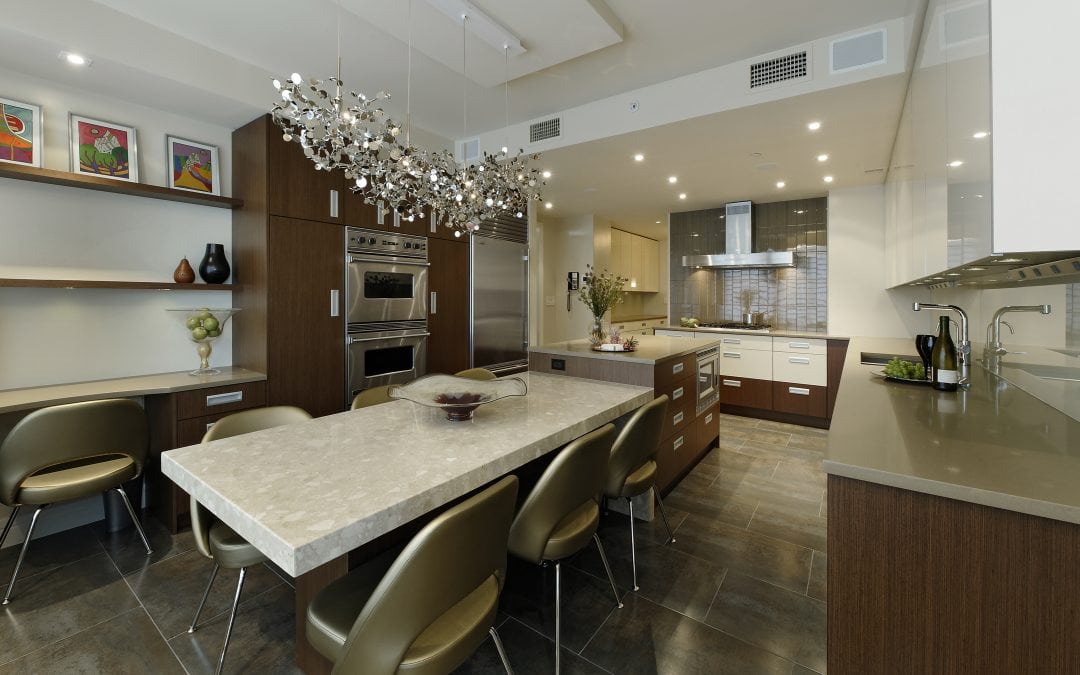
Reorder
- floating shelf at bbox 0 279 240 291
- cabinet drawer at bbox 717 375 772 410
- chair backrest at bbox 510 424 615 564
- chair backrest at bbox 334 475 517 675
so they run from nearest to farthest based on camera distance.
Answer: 1. chair backrest at bbox 334 475 517 675
2. chair backrest at bbox 510 424 615 564
3. floating shelf at bbox 0 279 240 291
4. cabinet drawer at bbox 717 375 772 410

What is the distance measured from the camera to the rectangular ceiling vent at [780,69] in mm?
2729

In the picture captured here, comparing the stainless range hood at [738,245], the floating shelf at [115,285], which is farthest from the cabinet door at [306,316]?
the stainless range hood at [738,245]

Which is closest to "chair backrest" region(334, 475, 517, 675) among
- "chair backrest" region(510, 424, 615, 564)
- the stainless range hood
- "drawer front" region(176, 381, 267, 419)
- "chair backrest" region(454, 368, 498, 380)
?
"chair backrest" region(510, 424, 615, 564)

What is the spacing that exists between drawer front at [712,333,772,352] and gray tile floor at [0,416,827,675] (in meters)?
2.63

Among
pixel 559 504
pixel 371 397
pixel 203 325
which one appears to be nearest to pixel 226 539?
pixel 371 397

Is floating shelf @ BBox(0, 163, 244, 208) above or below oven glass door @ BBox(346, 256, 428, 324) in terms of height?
above

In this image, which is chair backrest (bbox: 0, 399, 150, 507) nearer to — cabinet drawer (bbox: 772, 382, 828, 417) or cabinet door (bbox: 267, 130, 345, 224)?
cabinet door (bbox: 267, 130, 345, 224)

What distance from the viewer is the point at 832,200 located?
5137 mm

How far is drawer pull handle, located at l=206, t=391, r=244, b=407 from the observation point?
9.17ft

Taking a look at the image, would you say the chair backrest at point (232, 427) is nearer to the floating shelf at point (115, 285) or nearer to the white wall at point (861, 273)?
the floating shelf at point (115, 285)

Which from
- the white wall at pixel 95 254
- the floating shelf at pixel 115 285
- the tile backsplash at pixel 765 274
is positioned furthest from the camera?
the tile backsplash at pixel 765 274

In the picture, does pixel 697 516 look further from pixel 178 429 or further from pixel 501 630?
pixel 178 429

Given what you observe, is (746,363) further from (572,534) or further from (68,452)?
(68,452)

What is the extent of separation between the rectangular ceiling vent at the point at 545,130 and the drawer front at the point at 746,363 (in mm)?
2938
